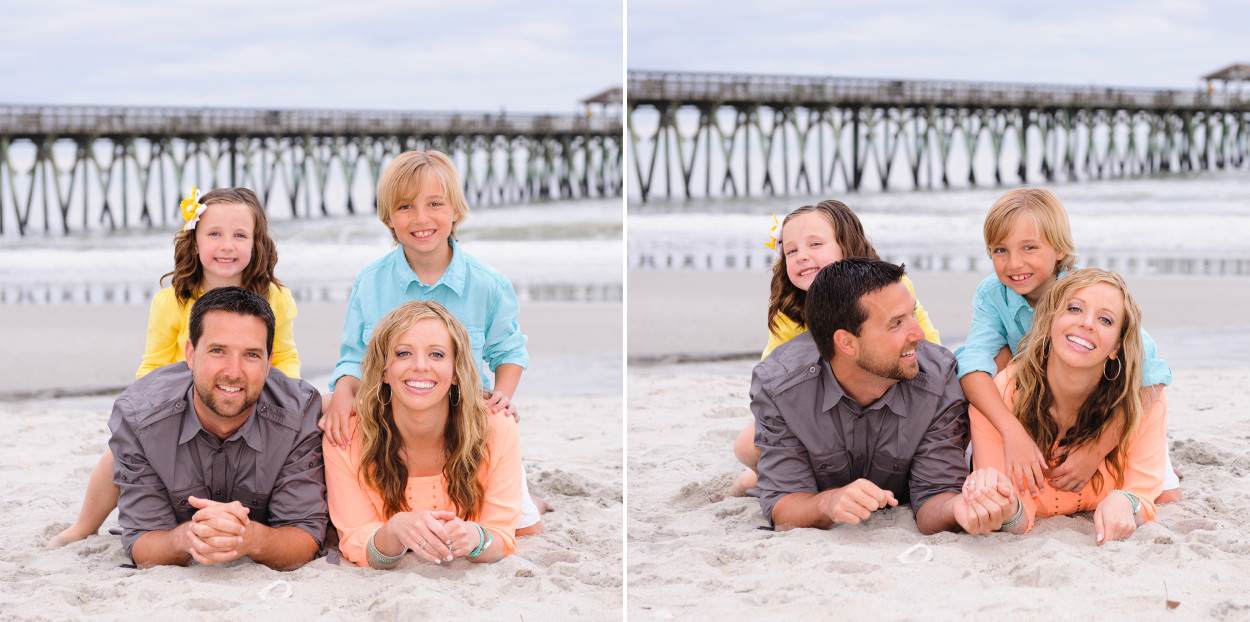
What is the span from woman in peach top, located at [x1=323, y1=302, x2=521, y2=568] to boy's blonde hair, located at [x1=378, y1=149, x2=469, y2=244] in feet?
2.05

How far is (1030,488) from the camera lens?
398cm

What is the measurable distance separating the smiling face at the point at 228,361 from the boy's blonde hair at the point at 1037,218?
274cm

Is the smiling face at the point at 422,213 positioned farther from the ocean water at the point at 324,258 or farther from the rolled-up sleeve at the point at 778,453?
the ocean water at the point at 324,258

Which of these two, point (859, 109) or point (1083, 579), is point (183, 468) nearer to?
point (1083, 579)

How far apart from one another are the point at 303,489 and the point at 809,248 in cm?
209

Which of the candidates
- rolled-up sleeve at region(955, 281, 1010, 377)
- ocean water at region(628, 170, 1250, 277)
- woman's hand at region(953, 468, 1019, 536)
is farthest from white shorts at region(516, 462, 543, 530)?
ocean water at region(628, 170, 1250, 277)

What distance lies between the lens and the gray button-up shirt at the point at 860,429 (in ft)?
13.3

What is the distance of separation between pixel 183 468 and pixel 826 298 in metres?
2.26

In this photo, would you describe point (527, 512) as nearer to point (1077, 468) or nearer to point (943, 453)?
point (943, 453)

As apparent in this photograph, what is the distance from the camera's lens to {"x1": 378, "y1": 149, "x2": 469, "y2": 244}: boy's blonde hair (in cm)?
441

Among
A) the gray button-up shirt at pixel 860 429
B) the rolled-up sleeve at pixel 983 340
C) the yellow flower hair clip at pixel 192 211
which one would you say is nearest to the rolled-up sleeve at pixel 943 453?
the gray button-up shirt at pixel 860 429

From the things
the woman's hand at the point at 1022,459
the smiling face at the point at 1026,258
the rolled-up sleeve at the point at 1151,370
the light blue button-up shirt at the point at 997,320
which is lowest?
the woman's hand at the point at 1022,459

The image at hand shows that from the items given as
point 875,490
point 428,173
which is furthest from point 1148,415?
point 428,173

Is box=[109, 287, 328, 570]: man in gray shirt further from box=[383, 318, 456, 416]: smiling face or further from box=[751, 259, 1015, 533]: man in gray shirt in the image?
box=[751, 259, 1015, 533]: man in gray shirt
